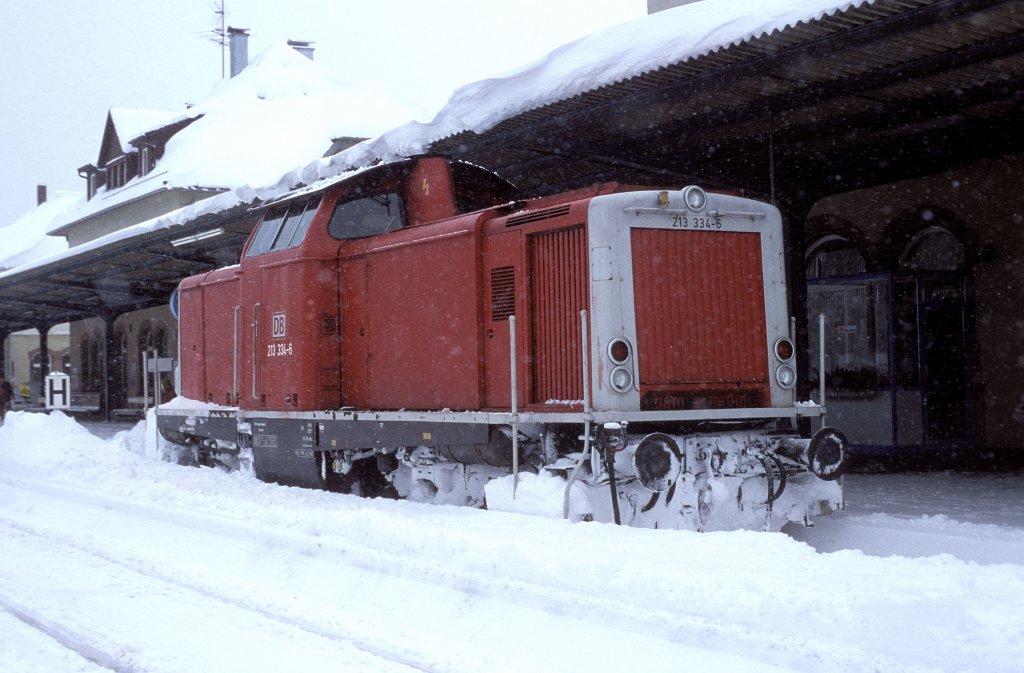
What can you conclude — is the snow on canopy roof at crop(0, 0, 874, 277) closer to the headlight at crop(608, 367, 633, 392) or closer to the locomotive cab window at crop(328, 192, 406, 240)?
the locomotive cab window at crop(328, 192, 406, 240)

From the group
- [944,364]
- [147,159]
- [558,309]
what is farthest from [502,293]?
[147,159]

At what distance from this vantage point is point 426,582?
5820 mm

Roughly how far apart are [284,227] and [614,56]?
3.63 meters

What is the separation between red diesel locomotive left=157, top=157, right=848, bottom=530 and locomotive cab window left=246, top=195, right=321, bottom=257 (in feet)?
0.19

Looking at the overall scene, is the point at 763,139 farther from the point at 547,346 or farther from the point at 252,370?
the point at 252,370

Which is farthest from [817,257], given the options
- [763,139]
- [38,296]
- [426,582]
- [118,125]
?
[118,125]

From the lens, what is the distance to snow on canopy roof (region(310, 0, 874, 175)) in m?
7.39

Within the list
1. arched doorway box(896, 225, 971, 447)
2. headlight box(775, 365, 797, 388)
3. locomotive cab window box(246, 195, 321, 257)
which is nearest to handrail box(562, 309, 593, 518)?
headlight box(775, 365, 797, 388)

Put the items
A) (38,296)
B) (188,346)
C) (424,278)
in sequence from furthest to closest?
(38,296), (188,346), (424,278)

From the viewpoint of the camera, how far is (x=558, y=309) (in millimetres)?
7242

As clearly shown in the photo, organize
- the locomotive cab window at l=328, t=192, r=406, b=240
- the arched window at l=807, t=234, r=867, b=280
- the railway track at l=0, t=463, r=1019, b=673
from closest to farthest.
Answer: the railway track at l=0, t=463, r=1019, b=673 < the locomotive cab window at l=328, t=192, r=406, b=240 < the arched window at l=807, t=234, r=867, b=280

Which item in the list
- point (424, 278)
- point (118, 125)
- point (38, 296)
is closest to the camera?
point (424, 278)

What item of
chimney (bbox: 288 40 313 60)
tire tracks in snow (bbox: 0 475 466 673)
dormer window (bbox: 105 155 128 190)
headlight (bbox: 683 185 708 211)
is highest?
chimney (bbox: 288 40 313 60)

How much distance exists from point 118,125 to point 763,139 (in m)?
34.0
